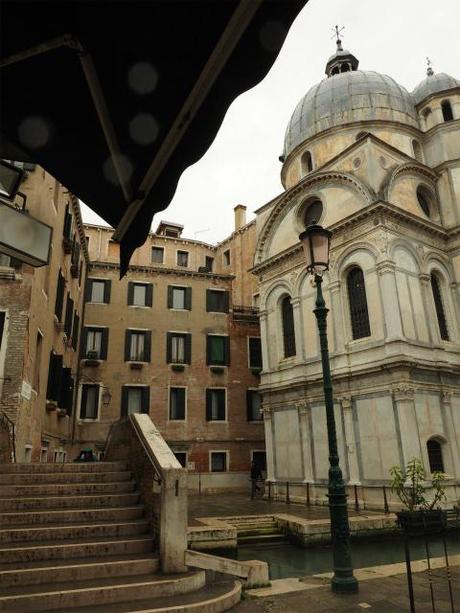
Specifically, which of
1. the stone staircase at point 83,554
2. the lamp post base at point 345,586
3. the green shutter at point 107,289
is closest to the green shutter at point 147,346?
the green shutter at point 107,289

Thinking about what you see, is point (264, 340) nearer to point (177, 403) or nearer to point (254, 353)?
point (254, 353)

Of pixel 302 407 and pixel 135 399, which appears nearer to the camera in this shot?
pixel 302 407

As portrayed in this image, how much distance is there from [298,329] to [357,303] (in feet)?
11.2

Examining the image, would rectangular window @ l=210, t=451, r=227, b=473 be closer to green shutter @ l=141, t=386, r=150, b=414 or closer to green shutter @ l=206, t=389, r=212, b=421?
green shutter @ l=206, t=389, r=212, b=421

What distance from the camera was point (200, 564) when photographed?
7.35 meters

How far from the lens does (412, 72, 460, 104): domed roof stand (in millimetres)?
29797

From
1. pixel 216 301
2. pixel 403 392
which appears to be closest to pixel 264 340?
pixel 216 301

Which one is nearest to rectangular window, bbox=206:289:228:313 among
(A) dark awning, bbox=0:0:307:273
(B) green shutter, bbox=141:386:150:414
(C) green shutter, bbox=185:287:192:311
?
(C) green shutter, bbox=185:287:192:311

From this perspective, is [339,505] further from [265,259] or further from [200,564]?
[265,259]

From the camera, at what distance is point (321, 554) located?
11.4 m

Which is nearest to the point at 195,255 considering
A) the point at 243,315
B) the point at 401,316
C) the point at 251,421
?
the point at 243,315

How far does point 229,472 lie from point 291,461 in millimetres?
4878

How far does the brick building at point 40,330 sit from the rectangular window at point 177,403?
18.8ft

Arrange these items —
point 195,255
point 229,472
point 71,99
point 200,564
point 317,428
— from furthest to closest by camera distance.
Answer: point 195,255 < point 229,472 < point 317,428 < point 200,564 < point 71,99
